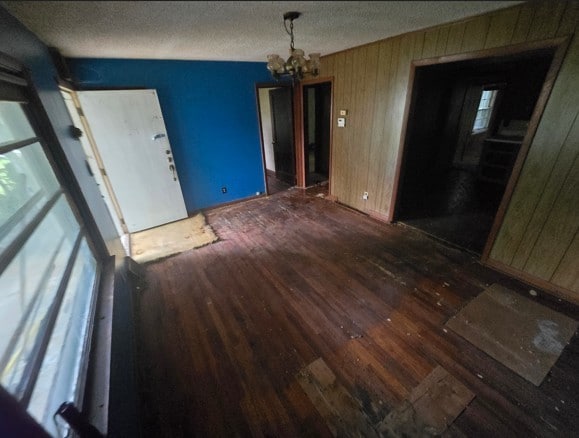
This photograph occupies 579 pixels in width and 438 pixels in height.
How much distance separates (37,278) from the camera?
1.15 metres

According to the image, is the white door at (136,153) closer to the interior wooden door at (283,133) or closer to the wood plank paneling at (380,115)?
the interior wooden door at (283,133)

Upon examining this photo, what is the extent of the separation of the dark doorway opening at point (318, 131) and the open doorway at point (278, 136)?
19.4 inches

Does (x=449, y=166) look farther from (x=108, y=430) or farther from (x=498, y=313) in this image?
(x=108, y=430)

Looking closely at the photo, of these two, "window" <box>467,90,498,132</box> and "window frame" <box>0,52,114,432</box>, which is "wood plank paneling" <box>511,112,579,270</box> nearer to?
"window frame" <box>0,52,114,432</box>

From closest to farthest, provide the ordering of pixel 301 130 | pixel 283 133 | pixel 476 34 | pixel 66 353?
pixel 66 353 < pixel 476 34 < pixel 301 130 < pixel 283 133

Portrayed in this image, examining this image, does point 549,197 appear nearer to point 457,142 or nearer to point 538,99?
point 538,99

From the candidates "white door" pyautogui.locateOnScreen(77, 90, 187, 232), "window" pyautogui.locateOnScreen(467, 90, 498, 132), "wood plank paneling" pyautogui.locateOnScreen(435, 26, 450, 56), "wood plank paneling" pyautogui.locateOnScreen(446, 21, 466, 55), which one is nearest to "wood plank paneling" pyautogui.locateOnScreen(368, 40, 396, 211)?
"wood plank paneling" pyautogui.locateOnScreen(435, 26, 450, 56)

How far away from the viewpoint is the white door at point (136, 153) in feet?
9.91

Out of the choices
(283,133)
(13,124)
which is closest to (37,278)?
(13,124)

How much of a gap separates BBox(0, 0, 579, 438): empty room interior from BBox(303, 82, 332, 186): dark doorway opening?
5.34 feet

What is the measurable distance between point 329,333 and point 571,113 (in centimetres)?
243

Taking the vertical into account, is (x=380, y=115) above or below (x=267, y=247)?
above

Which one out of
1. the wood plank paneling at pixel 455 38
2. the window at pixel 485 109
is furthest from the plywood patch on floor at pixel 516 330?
the window at pixel 485 109

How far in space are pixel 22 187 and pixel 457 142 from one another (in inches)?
277
